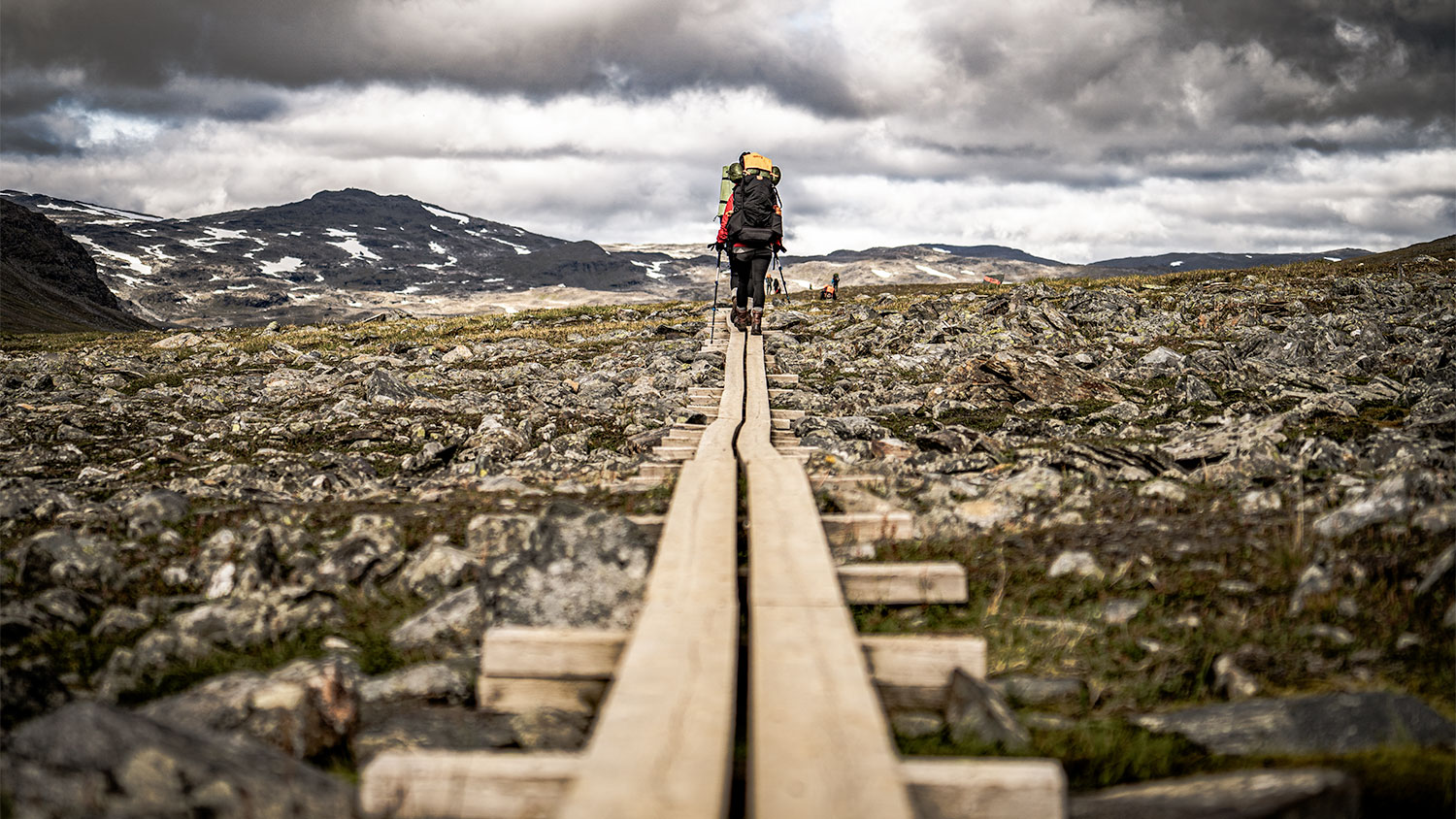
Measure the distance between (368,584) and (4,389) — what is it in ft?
59.0

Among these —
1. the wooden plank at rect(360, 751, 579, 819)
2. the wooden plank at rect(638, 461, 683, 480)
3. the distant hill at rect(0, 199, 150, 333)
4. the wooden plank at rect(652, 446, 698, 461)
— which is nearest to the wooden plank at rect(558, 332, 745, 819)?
the wooden plank at rect(360, 751, 579, 819)

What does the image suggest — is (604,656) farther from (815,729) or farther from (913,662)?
(913,662)

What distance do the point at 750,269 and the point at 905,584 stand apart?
46.6ft

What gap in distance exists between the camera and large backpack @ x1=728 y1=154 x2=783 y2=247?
17.4 metres

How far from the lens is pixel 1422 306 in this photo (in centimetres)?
2248

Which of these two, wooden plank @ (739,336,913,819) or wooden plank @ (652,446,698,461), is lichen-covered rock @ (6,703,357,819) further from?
wooden plank @ (652,446,698,461)

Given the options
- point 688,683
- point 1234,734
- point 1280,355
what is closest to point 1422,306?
point 1280,355

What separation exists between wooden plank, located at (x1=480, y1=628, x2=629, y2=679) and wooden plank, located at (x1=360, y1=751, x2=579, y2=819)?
1170 millimetres

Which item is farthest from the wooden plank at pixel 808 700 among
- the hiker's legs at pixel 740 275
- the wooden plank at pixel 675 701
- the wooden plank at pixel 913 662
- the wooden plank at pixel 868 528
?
the hiker's legs at pixel 740 275

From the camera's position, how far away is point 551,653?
14.5 ft

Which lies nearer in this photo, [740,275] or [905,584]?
[905,584]

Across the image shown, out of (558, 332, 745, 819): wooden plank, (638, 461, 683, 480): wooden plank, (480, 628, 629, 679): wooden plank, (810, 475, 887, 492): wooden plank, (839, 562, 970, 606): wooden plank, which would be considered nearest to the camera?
(558, 332, 745, 819): wooden plank

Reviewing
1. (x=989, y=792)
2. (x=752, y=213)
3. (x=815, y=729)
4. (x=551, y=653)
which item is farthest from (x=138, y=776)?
(x=752, y=213)

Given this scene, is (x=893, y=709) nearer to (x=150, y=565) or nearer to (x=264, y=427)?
(x=150, y=565)
